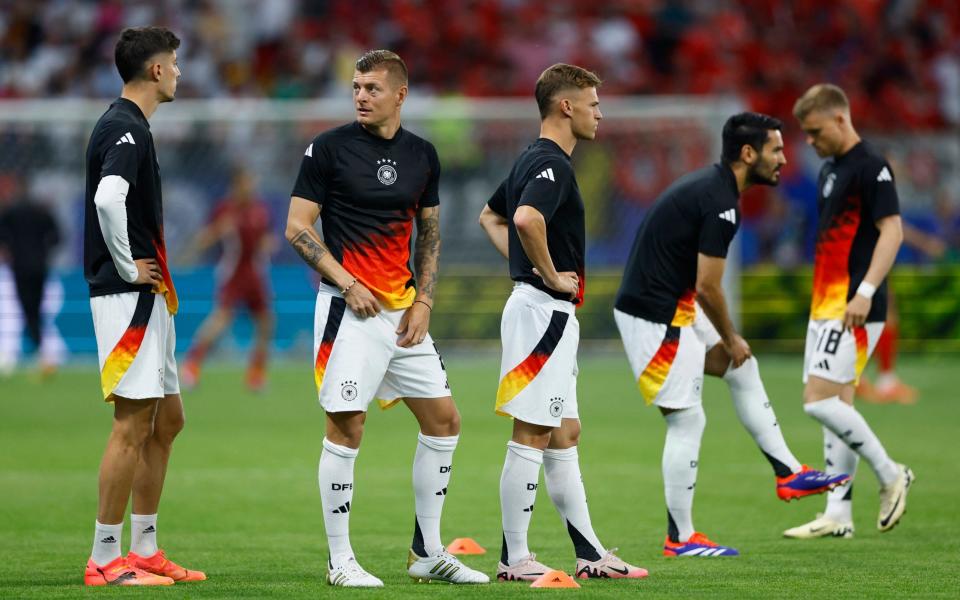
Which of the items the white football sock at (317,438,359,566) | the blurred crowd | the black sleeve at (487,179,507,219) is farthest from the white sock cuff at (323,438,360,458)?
the blurred crowd

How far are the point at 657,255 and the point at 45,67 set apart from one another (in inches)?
775

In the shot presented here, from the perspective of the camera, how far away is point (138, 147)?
6996 millimetres

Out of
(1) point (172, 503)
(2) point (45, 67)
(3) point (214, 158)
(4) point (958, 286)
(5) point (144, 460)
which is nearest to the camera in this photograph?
(5) point (144, 460)

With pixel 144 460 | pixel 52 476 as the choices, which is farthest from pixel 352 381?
pixel 52 476

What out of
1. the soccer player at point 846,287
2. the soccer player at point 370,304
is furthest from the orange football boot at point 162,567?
the soccer player at point 846,287

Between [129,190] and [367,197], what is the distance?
3.95ft

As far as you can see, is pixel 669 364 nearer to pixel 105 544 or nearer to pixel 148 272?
pixel 148 272

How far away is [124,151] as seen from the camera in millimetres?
6922

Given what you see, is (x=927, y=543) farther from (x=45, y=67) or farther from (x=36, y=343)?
(x=45, y=67)

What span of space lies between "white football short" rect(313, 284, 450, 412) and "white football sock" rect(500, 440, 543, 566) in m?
0.48

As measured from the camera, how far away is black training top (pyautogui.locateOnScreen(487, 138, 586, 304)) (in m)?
6.92

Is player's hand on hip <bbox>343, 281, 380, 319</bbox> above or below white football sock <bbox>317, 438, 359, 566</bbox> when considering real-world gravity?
above

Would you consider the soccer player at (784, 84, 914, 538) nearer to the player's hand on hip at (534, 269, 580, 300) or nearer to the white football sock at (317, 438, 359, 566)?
the player's hand on hip at (534, 269, 580, 300)

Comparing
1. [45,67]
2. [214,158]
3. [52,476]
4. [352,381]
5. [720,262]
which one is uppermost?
[45,67]
